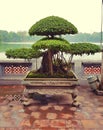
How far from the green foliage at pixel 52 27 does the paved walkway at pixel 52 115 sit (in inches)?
56.9

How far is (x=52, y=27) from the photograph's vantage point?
514cm

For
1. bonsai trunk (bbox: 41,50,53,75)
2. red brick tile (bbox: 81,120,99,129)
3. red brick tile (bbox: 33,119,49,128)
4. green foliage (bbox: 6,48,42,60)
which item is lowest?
red brick tile (bbox: 81,120,99,129)

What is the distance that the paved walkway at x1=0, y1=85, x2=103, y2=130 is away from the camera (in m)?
4.24

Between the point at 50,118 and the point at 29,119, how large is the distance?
362 mm

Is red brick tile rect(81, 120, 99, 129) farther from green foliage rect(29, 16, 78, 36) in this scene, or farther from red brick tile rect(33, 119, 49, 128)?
green foliage rect(29, 16, 78, 36)

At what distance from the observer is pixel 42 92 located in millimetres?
5273

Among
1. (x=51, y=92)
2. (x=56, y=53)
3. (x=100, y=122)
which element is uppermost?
(x=56, y=53)

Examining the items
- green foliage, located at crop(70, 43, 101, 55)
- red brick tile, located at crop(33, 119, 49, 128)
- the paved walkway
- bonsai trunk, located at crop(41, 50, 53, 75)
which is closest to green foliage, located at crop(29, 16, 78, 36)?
green foliage, located at crop(70, 43, 101, 55)

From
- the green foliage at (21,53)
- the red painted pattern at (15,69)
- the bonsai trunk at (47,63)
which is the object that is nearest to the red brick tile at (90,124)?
the bonsai trunk at (47,63)

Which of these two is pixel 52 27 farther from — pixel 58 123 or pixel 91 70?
pixel 91 70

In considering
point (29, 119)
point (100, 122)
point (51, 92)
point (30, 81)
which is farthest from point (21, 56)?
point (100, 122)

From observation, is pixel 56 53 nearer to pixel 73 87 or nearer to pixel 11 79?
pixel 73 87

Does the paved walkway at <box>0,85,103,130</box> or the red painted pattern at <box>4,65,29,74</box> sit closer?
the paved walkway at <box>0,85,103,130</box>

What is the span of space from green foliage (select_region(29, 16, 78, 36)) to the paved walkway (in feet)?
4.74
